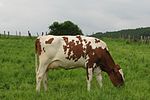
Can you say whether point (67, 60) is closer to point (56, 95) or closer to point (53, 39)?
point (53, 39)

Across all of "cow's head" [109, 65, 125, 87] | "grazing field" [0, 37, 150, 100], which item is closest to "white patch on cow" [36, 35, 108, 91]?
"grazing field" [0, 37, 150, 100]

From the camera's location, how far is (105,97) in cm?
1239

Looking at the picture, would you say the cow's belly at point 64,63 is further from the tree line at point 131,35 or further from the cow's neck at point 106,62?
the tree line at point 131,35

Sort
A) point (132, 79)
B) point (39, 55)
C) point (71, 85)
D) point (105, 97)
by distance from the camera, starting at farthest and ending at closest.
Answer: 1. point (132, 79)
2. point (71, 85)
3. point (39, 55)
4. point (105, 97)

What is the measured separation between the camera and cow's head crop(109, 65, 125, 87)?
16.2 m

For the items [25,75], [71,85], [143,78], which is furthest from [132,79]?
[25,75]

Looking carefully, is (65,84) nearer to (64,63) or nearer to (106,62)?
(64,63)

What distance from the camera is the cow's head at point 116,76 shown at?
16250 millimetres

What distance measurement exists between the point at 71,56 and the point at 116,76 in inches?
83.9

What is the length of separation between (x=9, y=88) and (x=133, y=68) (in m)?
9.06

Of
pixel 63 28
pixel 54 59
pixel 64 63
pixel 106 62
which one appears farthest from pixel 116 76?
pixel 63 28

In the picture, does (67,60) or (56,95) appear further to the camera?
(67,60)

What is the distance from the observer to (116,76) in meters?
16.4

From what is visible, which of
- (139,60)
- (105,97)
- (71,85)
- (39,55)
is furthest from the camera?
(139,60)
